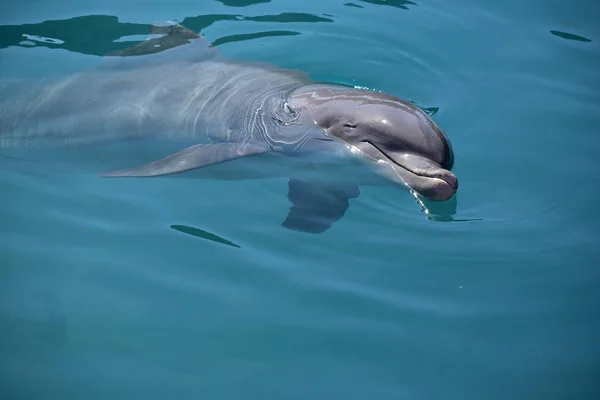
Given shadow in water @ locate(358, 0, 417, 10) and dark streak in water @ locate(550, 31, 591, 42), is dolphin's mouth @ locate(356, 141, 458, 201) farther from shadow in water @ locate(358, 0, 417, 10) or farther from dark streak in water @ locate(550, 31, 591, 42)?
dark streak in water @ locate(550, 31, 591, 42)

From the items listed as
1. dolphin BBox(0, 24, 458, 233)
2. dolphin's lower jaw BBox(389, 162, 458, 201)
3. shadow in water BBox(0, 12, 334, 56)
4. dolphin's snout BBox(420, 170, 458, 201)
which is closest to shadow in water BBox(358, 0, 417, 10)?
shadow in water BBox(0, 12, 334, 56)

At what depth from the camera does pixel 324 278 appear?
20.2ft

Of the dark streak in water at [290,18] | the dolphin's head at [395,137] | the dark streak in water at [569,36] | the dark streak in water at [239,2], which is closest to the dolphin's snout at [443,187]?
the dolphin's head at [395,137]

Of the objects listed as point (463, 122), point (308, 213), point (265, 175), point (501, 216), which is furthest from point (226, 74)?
point (501, 216)

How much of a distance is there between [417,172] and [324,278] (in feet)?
4.41

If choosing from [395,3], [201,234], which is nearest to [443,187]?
[201,234]

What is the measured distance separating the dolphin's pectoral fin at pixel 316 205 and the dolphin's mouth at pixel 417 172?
725 mm

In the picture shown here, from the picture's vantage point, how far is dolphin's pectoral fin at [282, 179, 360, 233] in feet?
21.9

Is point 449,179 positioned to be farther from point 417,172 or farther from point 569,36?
point 569,36

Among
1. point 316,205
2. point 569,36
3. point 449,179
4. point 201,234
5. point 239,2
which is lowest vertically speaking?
point 201,234

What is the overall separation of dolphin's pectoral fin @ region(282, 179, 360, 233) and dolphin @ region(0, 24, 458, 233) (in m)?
0.01

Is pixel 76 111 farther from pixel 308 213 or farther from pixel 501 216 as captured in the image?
pixel 501 216

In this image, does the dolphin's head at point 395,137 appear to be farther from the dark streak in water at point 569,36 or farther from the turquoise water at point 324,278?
the dark streak in water at point 569,36

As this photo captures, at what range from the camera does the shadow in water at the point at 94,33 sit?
9305 millimetres
